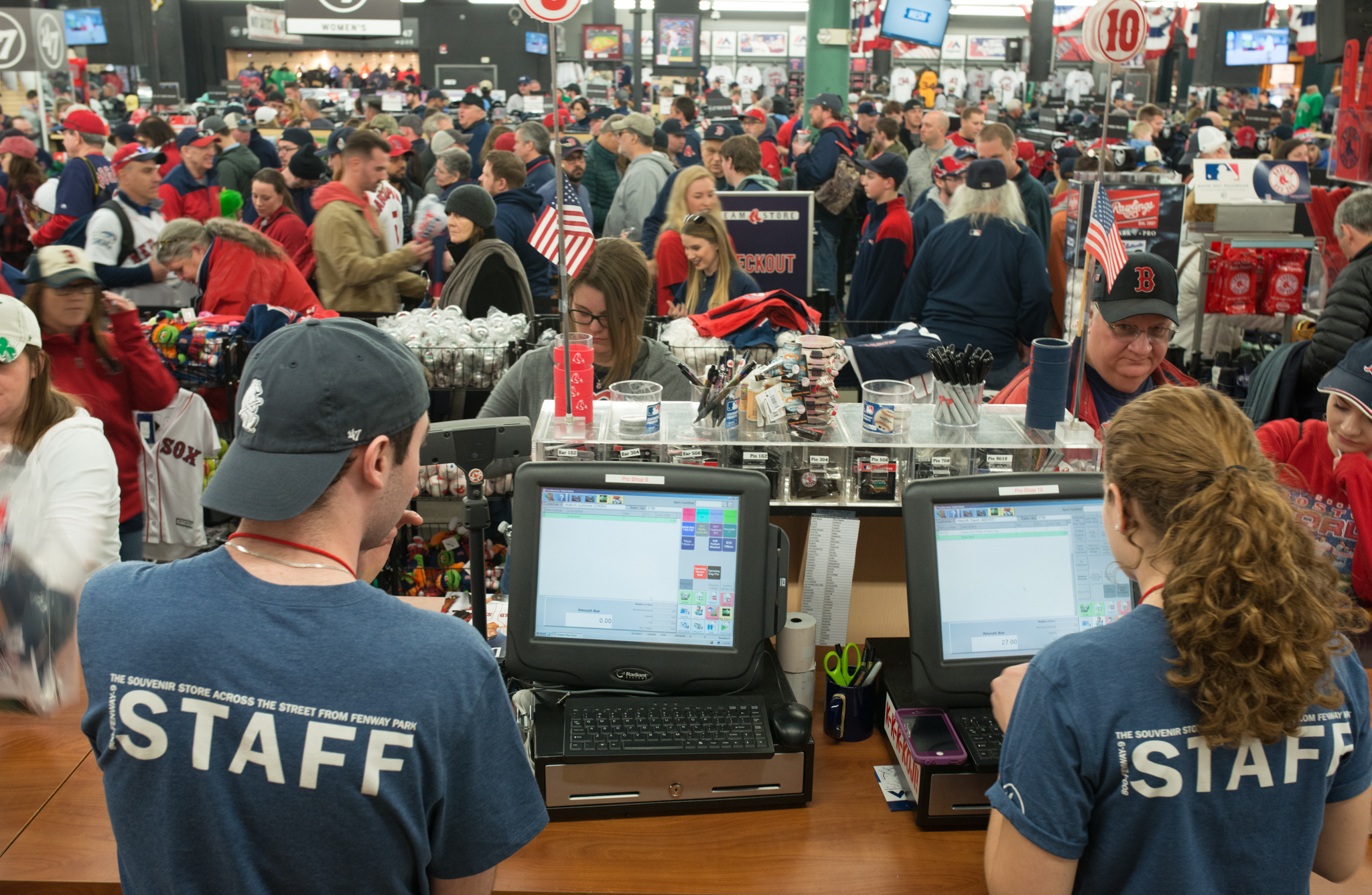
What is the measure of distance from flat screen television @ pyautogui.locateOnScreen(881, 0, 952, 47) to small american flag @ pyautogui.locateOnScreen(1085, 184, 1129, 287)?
383 inches

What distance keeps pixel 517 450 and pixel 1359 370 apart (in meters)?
2.06

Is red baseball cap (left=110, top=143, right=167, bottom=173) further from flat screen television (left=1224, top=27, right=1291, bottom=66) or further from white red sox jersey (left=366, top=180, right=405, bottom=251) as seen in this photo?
flat screen television (left=1224, top=27, right=1291, bottom=66)

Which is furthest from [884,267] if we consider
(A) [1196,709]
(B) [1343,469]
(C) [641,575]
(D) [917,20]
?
(D) [917,20]

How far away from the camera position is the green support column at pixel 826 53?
12.0 metres

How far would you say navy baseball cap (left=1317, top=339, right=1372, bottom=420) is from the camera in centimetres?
256

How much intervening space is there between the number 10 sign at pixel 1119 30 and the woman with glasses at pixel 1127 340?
26.6 inches

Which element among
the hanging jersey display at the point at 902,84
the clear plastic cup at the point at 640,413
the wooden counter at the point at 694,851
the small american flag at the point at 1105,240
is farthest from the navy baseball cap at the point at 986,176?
the hanging jersey display at the point at 902,84

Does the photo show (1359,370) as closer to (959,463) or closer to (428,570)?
(959,463)

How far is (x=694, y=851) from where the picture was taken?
183 cm

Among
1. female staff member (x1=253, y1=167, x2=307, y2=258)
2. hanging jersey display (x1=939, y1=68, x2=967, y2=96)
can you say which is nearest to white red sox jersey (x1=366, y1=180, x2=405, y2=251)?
female staff member (x1=253, y1=167, x2=307, y2=258)

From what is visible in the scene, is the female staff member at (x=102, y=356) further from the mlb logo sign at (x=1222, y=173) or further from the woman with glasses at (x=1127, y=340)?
the mlb logo sign at (x=1222, y=173)

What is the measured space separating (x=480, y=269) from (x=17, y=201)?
4895 millimetres

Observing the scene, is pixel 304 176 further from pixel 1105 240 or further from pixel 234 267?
pixel 1105 240

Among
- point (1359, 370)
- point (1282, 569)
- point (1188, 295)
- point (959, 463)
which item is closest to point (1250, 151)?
point (1188, 295)
